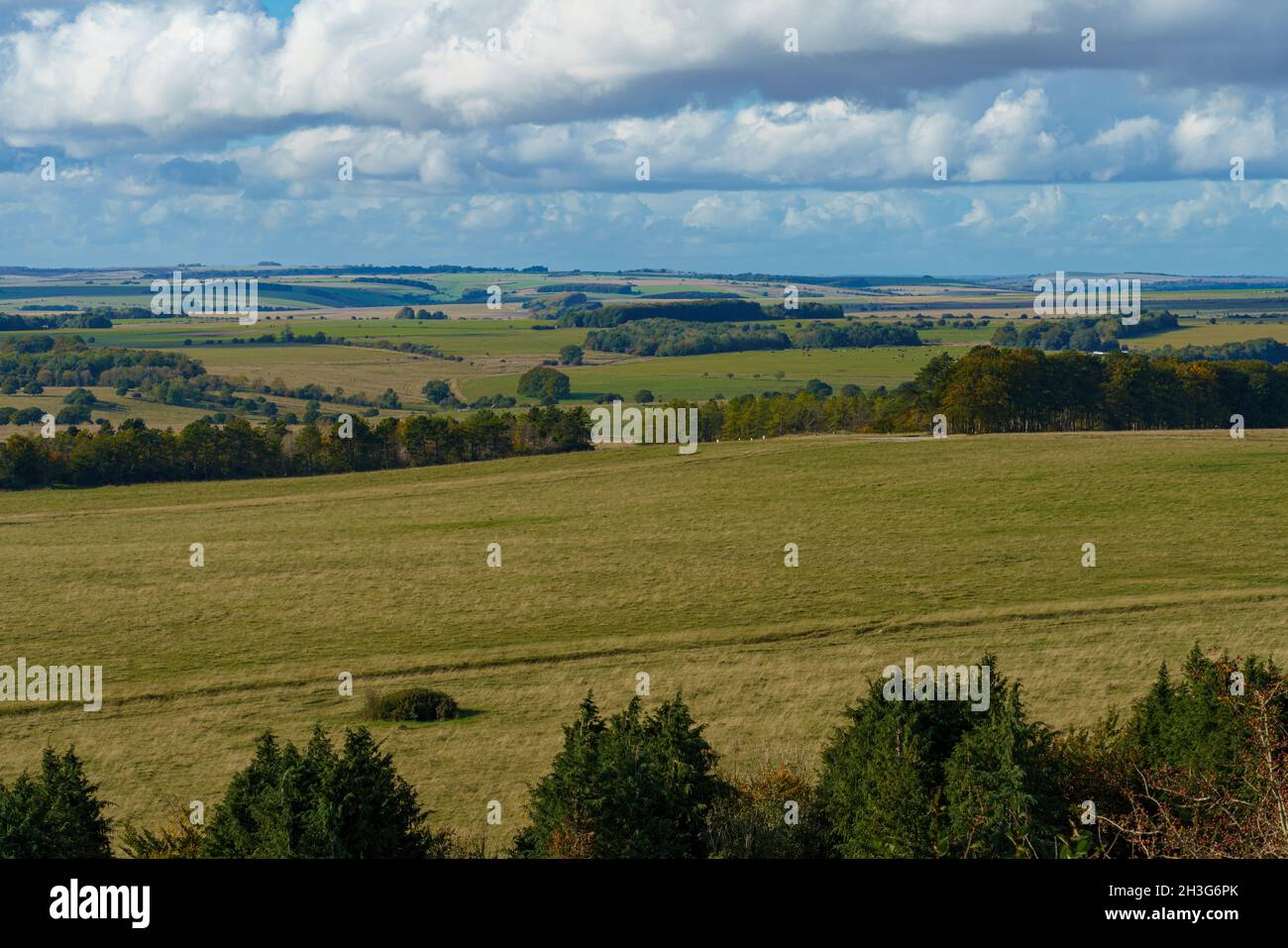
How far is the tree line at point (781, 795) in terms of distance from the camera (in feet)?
65.8

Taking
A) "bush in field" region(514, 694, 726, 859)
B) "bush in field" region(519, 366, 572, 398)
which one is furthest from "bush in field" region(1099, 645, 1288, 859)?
"bush in field" region(519, 366, 572, 398)

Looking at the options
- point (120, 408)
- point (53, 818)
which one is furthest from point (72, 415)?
point (53, 818)

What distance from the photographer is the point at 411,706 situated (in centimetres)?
4606

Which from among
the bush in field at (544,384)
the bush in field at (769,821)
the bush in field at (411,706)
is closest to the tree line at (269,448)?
the bush in field at (544,384)

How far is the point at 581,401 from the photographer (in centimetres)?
15938

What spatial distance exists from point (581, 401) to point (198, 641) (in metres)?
103

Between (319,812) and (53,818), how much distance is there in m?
5.91

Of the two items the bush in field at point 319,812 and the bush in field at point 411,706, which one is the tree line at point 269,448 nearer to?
the bush in field at point 411,706

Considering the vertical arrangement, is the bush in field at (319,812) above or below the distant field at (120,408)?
below

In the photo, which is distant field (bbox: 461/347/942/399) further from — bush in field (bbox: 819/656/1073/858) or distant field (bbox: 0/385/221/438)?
bush in field (bbox: 819/656/1073/858)

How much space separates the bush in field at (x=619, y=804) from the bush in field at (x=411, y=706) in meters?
22.1

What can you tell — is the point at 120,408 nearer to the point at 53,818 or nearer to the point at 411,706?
the point at 411,706
